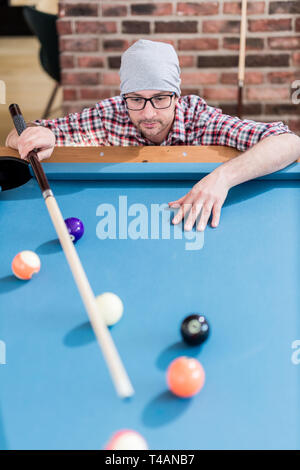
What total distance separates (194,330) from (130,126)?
1.26 m

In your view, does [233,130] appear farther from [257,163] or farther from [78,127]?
[78,127]

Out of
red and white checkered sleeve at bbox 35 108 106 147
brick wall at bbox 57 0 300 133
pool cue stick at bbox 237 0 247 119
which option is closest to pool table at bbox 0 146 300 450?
red and white checkered sleeve at bbox 35 108 106 147

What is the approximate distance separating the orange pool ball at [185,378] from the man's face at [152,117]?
114cm

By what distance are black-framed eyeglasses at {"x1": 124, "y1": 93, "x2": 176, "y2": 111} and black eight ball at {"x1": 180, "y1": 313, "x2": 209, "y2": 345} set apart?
1055 mm

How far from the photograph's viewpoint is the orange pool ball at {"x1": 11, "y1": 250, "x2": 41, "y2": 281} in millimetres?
1158

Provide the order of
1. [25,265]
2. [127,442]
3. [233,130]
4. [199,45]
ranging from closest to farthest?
1. [127,442]
2. [25,265]
3. [233,130]
4. [199,45]

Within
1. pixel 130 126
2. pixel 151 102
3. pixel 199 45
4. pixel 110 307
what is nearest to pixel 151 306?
pixel 110 307

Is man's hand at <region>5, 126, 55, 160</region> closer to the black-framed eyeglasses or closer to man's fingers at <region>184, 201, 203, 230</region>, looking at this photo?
the black-framed eyeglasses

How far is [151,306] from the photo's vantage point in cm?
110

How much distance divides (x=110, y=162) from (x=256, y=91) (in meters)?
1.89

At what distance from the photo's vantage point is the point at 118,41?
116 inches

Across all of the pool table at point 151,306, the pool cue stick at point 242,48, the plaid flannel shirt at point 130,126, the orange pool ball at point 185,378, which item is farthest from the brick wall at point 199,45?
the orange pool ball at point 185,378
